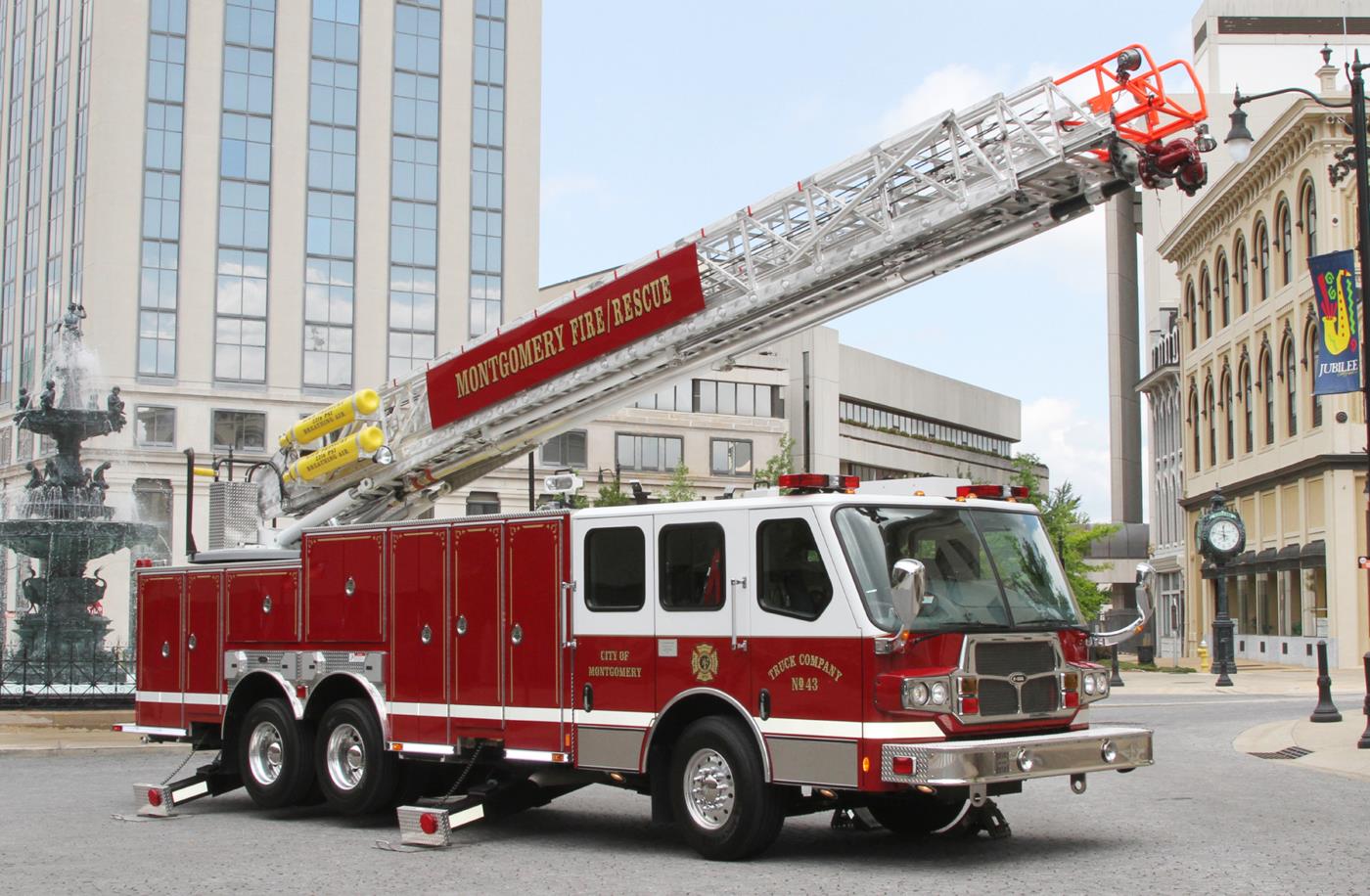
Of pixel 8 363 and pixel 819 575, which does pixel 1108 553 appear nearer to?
pixel 8 363

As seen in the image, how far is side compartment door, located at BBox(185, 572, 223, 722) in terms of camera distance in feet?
49.6

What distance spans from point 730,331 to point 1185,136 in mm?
5071

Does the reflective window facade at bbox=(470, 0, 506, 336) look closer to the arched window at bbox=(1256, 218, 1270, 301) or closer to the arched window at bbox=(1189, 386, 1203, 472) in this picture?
the arched window at bbox=(1189, 386, 1203, 472)

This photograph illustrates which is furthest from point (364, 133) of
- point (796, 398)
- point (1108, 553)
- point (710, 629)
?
point (710, 629)

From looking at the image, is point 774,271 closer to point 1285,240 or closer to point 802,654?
point 802,654

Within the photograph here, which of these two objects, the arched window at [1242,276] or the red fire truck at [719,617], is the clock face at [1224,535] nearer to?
the arched window at [1242,276]

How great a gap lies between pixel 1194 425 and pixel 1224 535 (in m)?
19.6

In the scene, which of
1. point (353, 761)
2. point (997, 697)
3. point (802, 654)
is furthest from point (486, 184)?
point (997, 697)

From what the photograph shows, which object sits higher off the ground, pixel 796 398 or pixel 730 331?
pixel 796 398

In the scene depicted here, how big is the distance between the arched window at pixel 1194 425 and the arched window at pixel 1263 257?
36.7 ft

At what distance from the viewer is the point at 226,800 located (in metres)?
15.8

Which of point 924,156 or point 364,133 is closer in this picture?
point 924,156

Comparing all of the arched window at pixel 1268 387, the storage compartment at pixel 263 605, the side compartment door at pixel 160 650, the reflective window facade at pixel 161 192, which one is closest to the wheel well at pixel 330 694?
the storage compartment at pixel 263 605

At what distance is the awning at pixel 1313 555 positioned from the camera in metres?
48.3
